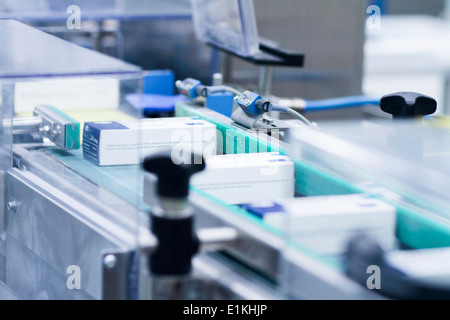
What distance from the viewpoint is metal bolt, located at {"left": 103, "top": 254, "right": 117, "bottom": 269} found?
106 cm

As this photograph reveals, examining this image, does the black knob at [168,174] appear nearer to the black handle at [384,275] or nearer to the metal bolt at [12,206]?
the black handle at [384,275]

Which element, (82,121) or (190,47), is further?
(190,47)

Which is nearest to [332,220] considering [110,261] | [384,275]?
[384,275]

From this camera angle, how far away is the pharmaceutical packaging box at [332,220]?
926 millimetres

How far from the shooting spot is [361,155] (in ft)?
3.38

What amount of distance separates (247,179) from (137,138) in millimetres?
233

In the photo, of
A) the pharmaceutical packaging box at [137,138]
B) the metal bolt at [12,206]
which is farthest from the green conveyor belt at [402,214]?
the metal bolt at [12,206]

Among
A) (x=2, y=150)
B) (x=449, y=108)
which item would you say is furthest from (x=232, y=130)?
(x=449, y=108)

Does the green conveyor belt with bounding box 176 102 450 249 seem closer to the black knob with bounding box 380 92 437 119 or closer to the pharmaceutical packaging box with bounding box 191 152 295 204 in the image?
the pharmaceutical packaging box with bounding box 191 152 295 204
